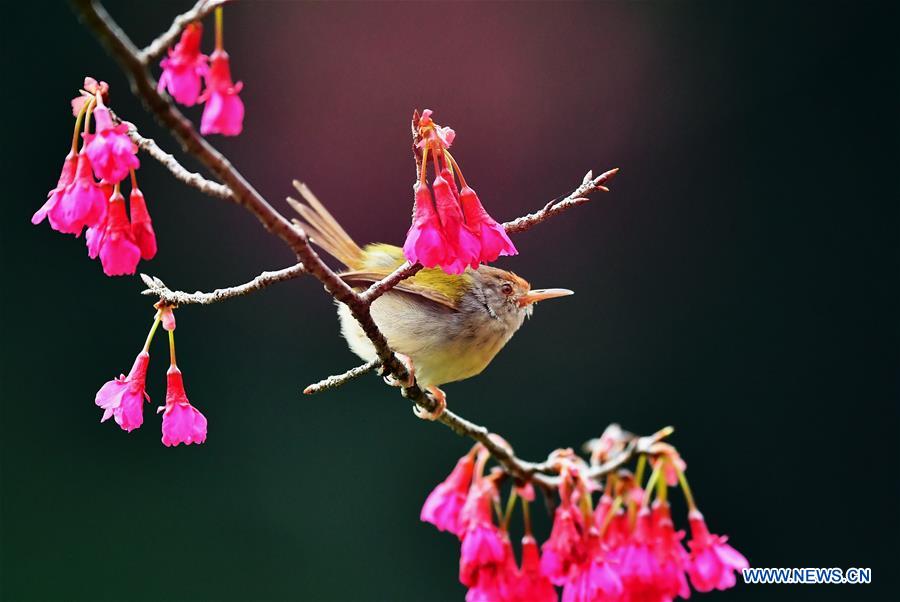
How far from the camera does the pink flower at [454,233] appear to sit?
2.83 feet

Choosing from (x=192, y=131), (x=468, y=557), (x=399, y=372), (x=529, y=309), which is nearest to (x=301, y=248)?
(x=192, y=131)

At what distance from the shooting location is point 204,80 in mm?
711

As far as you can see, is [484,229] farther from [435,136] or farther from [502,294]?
[502,294]

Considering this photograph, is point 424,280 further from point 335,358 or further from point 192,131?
point 335,358

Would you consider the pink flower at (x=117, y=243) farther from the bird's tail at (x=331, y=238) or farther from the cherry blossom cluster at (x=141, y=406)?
the bird's tail at (x=331, y=238)

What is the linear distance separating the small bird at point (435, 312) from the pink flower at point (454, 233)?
2.40 feet

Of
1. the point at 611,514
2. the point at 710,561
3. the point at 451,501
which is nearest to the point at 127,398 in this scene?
the point at 451,501

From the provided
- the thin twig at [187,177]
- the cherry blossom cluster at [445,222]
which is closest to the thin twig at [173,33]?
the thin twig at [187,177]

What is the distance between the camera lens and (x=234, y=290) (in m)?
0.89

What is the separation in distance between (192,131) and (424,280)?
1.17 m

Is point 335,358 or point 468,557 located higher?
point 335,358

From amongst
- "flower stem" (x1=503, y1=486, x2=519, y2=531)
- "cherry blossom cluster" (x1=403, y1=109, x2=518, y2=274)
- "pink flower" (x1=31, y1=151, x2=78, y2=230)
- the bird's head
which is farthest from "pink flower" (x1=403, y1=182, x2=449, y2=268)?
the bird's head

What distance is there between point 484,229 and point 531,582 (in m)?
0.64

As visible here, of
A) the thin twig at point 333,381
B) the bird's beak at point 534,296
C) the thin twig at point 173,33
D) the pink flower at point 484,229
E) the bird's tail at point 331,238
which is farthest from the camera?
the bird's beak at point 534,296
